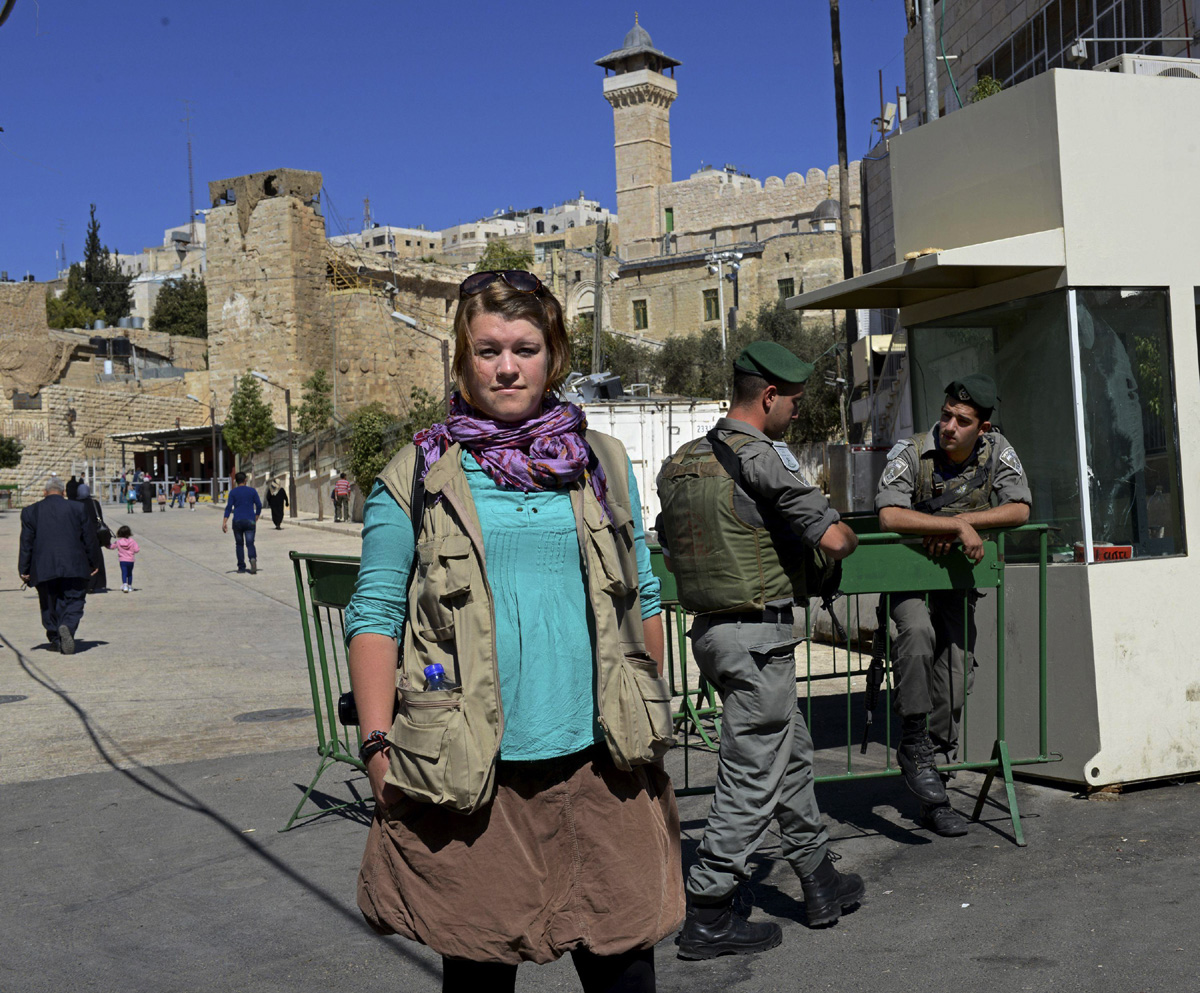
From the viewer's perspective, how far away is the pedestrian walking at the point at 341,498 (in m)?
35.9

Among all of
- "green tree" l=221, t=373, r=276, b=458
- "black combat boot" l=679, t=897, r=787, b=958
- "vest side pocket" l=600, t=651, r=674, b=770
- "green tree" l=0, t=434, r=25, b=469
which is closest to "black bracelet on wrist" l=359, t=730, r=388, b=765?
"vest side pocket" l=600, t=651, r=674, b=770

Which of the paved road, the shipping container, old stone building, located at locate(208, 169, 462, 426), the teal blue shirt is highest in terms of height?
old stone building, located at locate(208, 169, 462, 426)

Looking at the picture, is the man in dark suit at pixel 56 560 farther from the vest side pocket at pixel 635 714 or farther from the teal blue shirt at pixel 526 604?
the vest side pocket at pixel 635 714

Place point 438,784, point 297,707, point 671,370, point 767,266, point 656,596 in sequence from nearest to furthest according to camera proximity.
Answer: point 438,784 → point 656,596 → point 297,707 → point 671,370 → point 767,266

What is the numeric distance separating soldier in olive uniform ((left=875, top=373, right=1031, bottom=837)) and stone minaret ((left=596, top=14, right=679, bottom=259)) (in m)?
85.4

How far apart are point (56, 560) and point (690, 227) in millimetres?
76747

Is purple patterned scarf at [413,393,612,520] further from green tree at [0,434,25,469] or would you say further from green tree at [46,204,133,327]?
green tree at [46,204,133,327]

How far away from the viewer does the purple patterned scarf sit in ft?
7.94

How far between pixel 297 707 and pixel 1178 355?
595 centimetres

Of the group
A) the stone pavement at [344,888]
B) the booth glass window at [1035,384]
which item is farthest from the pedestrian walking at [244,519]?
the booth glass window at [1035,384]

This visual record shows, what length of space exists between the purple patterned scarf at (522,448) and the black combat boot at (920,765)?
2.81m

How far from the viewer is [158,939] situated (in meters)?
4.13

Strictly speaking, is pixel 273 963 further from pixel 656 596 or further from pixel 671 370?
pixel 671 370

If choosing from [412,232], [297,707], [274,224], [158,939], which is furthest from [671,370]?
[412,232]
